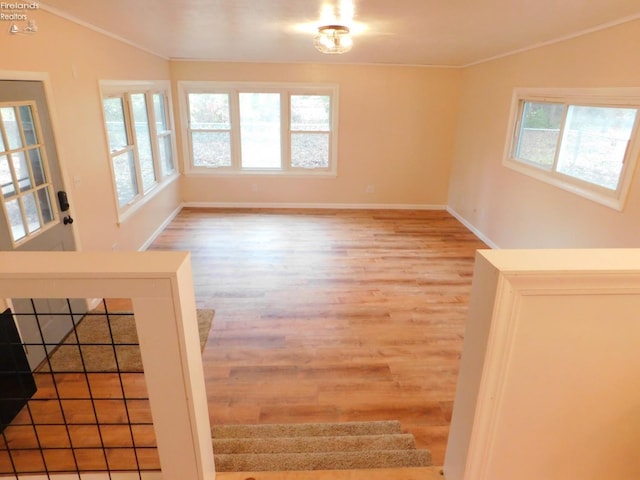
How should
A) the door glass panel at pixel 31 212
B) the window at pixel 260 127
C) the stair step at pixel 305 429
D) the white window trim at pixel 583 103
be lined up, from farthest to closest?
the window at pixel 260 127, the white window trim at pixel 583 103, the door glass panel at pixel 31 212, the stair step at pixel 305 429

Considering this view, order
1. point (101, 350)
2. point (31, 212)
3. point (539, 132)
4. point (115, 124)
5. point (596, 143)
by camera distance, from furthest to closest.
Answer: point (539, 132) < point (115, 124) < point (596, 143) < point (101, 350) < point (31, 212)

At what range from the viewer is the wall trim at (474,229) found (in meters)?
5.32

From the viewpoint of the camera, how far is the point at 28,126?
8.96ft

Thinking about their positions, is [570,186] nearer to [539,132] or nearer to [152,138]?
[539,132]

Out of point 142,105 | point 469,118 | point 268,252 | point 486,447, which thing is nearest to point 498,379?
point 486,447

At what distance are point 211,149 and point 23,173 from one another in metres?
4.08

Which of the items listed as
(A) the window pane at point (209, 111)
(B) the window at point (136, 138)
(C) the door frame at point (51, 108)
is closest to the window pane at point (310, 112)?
(A) the window pane at point (209, 111)

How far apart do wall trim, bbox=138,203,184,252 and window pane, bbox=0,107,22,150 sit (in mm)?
2191

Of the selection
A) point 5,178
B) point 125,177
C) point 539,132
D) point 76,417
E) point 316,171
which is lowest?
point 76,417

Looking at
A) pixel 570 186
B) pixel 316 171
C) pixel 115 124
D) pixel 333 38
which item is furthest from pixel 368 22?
pixel 316 171

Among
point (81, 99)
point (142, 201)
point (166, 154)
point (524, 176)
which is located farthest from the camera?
point (166, 154)

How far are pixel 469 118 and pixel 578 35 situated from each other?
2530 millimetres

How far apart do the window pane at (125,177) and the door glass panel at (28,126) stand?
1.33 m

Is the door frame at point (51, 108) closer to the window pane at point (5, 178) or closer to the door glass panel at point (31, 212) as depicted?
the door glass panel at point (31, 212)
